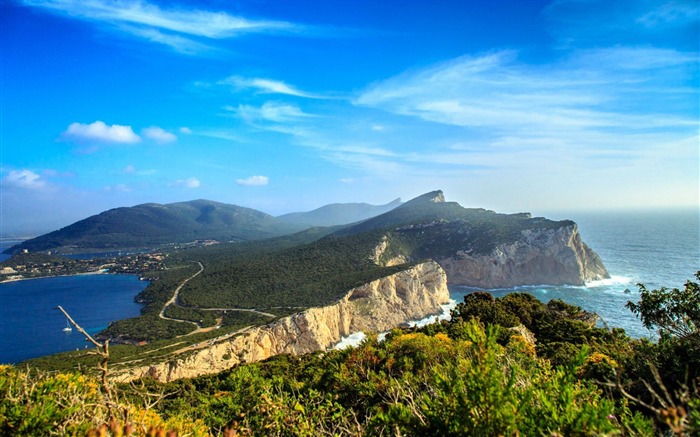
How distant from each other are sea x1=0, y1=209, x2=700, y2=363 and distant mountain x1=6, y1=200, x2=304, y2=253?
187ft

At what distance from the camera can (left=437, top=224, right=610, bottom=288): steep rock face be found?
5678 centimetres

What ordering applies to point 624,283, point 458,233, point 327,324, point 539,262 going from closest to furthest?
point 327,324, point 624,283, point 539,262, point 458,233

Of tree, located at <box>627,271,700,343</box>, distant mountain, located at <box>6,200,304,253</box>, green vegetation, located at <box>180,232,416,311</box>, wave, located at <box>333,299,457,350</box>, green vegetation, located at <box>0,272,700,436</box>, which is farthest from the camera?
distant mountain, located at <box>6,200,304,253</box>

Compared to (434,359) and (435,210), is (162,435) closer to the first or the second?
(434,359)

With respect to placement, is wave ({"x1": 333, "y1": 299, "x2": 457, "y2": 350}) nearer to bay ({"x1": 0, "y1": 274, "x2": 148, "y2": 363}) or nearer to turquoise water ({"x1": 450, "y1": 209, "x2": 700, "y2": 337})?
turquoise water ({"x1": 450, "y1": 209, "x2": 700, "y2": 337})

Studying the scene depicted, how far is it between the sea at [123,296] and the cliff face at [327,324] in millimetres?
2066

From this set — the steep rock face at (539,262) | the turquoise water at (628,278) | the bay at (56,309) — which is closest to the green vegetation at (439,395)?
the turquoise water at (628,278)

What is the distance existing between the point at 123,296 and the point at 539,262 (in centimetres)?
6930

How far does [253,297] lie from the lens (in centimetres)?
4609

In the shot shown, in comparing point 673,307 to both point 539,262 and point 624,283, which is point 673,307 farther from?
point 539,262

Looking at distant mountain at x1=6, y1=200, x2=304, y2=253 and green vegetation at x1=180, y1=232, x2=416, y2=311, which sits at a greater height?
distant mountain at x1=6, y1=200, x2=304, y2=253

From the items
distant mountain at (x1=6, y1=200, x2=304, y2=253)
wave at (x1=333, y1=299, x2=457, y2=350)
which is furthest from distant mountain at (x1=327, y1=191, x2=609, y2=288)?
distant mountain at (x1=6, y1=200, x2=304, y2=253)

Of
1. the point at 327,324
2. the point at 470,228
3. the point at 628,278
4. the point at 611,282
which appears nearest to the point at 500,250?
the point at 470,228

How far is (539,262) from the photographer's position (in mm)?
59125
